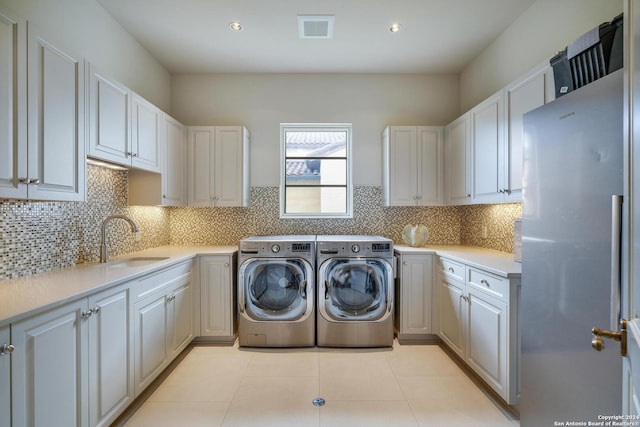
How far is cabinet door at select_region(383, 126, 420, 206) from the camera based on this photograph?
309 centimetres

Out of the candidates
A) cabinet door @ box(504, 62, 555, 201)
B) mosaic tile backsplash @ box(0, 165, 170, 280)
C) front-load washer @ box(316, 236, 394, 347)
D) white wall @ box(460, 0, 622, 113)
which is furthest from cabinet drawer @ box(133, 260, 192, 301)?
white wall @ box(460, 0, 622, 113)

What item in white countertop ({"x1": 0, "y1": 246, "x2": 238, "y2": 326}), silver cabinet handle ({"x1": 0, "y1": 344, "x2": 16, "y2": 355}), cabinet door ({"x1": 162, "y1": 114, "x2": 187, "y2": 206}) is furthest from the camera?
cabinet door ({"x1": 162, "y1": 114, "x2": 187, "y2": 206})

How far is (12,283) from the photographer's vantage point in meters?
1.53

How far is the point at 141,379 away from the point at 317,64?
3135mm

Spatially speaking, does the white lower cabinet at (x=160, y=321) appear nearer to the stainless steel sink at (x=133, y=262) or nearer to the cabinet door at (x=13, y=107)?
the stainless steel sink at (x=133, y=262)

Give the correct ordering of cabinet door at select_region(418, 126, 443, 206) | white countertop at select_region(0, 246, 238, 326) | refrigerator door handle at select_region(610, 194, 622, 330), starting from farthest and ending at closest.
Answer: cabinet door at select_region(418, 126, 443, 206)
white countertop at select_region(0, 246, 238, 326)
refrigerator door handle at select_region(610, 194, 622, 330)

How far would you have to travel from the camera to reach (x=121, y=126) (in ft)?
6.71

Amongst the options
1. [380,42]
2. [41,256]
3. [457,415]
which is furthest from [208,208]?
[457,415]

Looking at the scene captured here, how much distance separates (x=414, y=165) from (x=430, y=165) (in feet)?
0.57

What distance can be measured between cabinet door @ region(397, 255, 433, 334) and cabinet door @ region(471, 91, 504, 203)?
763 mm

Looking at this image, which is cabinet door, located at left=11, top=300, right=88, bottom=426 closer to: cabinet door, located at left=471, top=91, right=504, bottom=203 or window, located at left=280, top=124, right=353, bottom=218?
window, located at left=280, top=124, right=353, bottom=218

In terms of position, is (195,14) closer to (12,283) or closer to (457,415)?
(12,283)

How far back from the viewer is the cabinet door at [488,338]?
1.82 meters

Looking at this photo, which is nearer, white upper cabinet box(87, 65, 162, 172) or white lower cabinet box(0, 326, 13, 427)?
white lower cabinet box(0, 326, 13, 427)
